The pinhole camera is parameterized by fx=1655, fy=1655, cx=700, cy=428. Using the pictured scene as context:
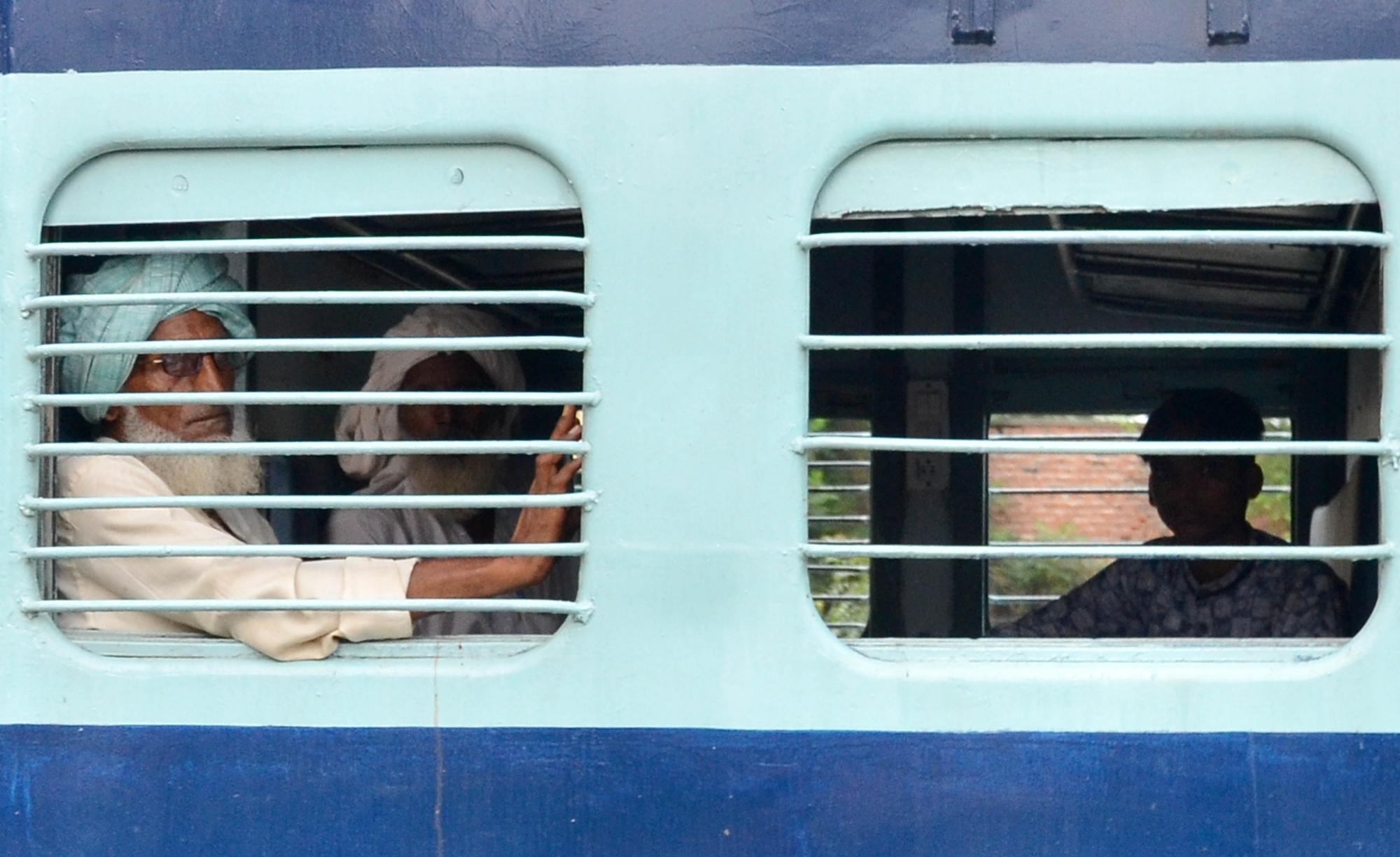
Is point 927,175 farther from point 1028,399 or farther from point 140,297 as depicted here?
point 1028,399

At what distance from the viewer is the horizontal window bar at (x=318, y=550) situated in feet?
6.86

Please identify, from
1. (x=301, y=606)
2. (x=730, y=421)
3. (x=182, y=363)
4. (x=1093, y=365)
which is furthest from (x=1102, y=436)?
(x=301, y=606)

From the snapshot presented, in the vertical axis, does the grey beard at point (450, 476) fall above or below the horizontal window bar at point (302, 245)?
below

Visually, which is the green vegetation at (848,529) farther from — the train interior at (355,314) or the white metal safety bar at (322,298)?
the white metal safety bar at (322,298)

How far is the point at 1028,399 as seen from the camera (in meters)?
3.90

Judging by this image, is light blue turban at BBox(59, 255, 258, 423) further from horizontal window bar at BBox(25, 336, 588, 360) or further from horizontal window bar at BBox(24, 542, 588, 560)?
horizontal window bar at BBox(24, 542, 588, 560)

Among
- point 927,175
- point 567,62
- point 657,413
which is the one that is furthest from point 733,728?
point 567,62

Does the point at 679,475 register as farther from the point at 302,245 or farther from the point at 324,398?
the point at 302,245

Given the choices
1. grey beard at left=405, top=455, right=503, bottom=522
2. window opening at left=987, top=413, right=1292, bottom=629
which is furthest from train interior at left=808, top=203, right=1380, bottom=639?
grey beard at left=405, top=455, right=503, bottom=522

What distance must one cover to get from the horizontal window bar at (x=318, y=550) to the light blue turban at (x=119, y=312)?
24 cm

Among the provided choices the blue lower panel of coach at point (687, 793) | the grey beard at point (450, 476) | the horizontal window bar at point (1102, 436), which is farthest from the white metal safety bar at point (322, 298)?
the horizontal window bar at point (1102, 436)

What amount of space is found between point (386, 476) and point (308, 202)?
99cm

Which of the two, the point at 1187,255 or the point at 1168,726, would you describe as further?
the point at 1187,255

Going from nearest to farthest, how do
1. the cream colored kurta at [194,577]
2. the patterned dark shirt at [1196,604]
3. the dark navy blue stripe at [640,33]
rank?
the dark navy blue stripe at [640,33], the cream colored kurta at [194,577], the patterned dark shirt at [1196,604]
